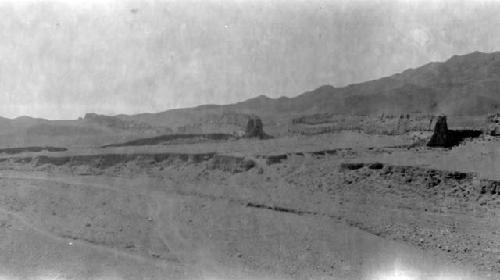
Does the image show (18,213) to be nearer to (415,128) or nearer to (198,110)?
(415,128)

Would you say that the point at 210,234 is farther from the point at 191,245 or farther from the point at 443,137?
the point at 443,137

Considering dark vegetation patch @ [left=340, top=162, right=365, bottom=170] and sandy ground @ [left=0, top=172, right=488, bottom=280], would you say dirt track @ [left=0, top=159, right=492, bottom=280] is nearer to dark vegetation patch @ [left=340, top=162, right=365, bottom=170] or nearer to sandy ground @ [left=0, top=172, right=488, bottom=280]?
sandy ground @ [left=0, top=172, right=488, bottom=280]

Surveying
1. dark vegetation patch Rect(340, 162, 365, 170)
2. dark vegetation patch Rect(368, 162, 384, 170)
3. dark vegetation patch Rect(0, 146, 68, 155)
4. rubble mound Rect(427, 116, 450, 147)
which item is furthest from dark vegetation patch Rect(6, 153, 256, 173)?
rubble mound Rect(427, 116, 450, 147)

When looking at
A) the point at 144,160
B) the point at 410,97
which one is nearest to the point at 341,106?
the point at 410,97

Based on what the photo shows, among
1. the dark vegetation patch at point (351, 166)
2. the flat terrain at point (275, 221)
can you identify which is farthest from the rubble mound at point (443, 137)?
the dark vegetation patch at point (351, 166)

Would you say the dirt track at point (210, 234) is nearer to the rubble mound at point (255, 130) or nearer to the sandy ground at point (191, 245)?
the sandy ground at point (191, 245)
